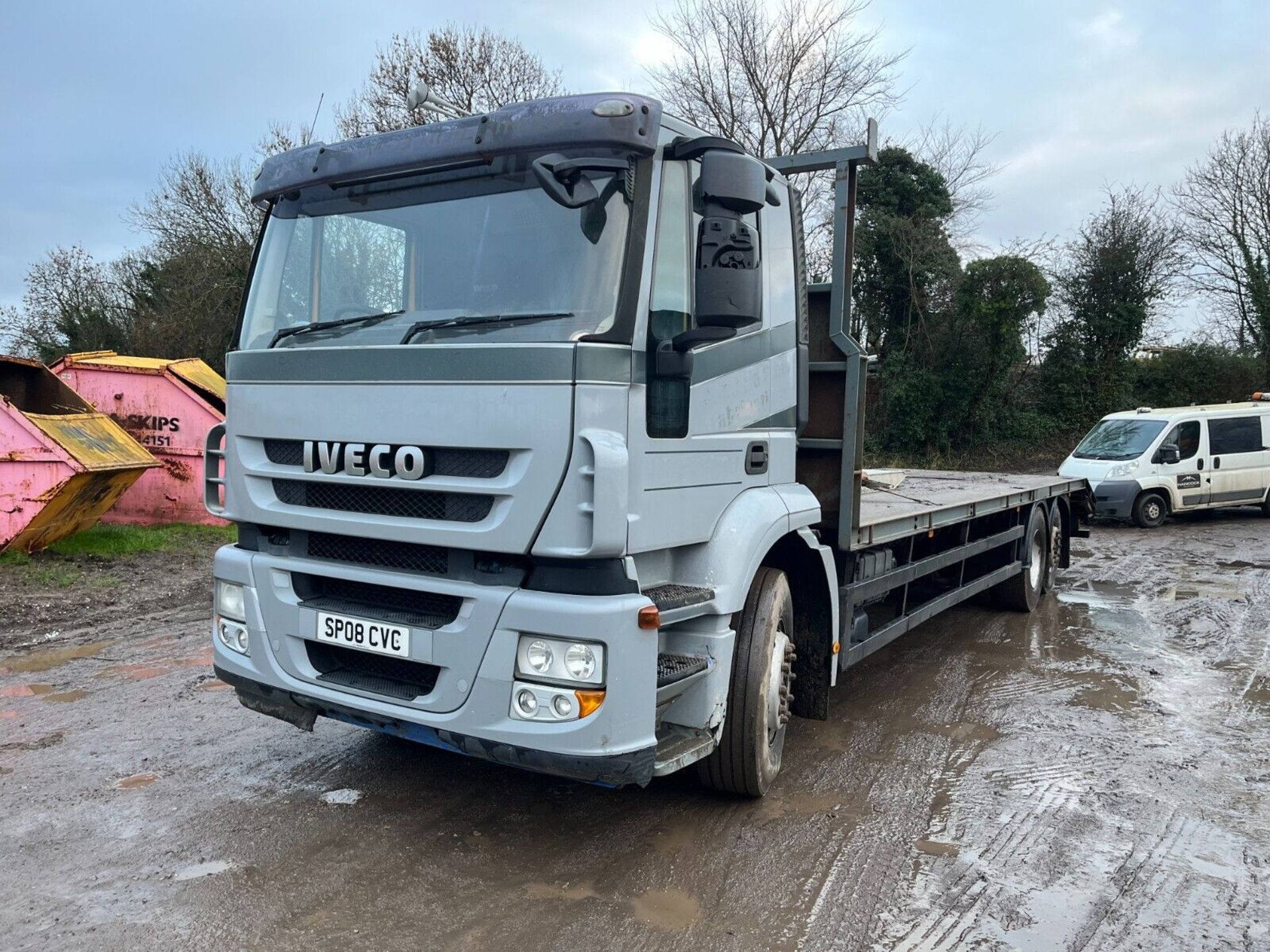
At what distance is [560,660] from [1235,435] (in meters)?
15.9

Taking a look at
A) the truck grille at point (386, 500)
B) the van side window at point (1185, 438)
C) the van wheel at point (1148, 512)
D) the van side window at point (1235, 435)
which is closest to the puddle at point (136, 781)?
the truck grille at point (386, 500)

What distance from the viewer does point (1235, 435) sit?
49.7ft

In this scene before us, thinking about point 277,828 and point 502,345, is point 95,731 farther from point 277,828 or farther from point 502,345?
point 502,345

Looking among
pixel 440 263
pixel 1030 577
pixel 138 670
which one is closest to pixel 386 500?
pixel 440 263

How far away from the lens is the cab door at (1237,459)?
14945 mm

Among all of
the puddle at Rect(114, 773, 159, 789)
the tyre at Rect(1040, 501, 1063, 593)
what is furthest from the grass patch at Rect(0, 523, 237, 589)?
the tyre at Rect(1040, 501, 1063, 593)

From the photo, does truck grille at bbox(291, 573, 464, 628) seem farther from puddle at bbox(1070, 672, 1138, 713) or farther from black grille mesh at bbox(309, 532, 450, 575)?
puddle at bbox(1070, 672, 1138, 713)

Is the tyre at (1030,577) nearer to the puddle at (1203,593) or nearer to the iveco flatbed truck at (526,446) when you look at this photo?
the puddle at (1203,593)

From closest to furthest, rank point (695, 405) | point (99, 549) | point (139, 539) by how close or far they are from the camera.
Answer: point (695, 405), point (99, 549), point (139, 539)

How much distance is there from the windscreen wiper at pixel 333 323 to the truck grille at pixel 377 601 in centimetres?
98

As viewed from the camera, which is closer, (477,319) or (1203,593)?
(477,319)

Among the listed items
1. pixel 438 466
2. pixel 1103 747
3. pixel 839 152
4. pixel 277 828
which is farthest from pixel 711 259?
pixel 1103 747

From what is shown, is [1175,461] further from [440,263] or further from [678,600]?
[440,263]

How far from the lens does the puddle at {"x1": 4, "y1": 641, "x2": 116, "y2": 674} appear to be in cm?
603
